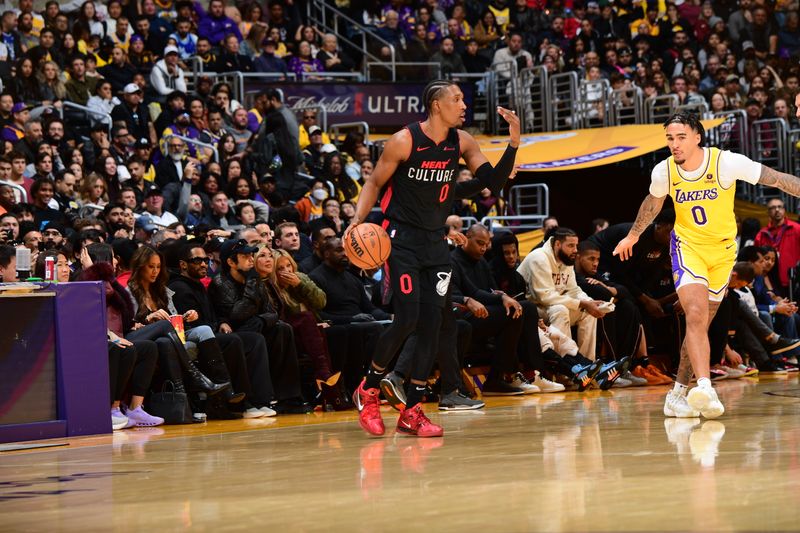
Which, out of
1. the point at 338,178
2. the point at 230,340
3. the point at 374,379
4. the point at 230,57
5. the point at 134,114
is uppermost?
the point at 230,57

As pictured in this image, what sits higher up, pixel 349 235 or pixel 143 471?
pixel 349 235

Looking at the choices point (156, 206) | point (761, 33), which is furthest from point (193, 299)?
point (761, 33)

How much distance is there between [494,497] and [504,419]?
3.75 meters

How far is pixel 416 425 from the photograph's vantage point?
744 cm

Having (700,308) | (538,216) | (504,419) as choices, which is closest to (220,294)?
(504,419)

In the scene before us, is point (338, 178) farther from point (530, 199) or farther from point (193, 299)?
point (193, 299)

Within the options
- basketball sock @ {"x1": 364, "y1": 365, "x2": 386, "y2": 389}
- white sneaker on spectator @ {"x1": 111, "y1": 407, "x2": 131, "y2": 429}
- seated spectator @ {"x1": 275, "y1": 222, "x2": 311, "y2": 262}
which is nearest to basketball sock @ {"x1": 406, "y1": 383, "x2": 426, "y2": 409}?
basketball sock @ {"x1": 364, "y1": 365, "x2": 386, "y2": 389}

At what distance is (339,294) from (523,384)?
6.37 ft

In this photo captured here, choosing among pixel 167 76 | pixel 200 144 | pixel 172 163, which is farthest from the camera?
pixel 167 76

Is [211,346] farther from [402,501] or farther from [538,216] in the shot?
[538,216]

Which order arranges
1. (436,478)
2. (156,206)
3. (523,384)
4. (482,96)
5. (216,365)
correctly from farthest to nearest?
(482,96) → (156,206) → (523,384) → (216,365) → (436,478)

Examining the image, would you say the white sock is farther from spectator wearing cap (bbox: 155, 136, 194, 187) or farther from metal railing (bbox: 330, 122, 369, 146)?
metal railing (bbox: 330, 122, 369, 146)

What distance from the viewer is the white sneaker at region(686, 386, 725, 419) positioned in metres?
7.80

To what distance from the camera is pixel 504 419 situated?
849 centimetres
